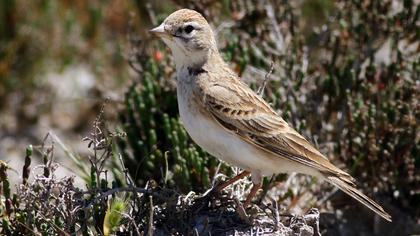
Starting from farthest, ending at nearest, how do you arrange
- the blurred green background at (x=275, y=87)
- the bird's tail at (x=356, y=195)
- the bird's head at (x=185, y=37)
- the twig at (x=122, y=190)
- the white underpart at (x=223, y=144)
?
the blurred green background at (x=275, y=87) < the bird's head at (x=185, y=37) < the bird's tail at (x=356, y=195) < the white underpart at (x=223, y=144) < the twig at (x=122, y=190)

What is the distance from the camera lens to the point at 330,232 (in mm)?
5770

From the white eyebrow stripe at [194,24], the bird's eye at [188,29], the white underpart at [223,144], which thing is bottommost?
the white underpart at [223,144]

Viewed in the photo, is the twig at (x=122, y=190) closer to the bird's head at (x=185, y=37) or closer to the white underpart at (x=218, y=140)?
the white underpart at (x=218, y=140)

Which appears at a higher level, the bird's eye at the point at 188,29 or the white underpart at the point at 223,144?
the bird's eye at the point at 188,29

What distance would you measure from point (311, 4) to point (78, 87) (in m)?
2.57

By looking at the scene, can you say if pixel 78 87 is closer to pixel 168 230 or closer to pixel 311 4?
pixel 311 4

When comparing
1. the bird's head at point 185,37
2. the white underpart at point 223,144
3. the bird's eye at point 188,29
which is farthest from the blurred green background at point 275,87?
the bird's eye at point 188,29

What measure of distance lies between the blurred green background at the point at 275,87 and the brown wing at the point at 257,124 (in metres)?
0.51

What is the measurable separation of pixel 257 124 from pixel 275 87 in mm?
1606

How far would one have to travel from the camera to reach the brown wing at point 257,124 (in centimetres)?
461

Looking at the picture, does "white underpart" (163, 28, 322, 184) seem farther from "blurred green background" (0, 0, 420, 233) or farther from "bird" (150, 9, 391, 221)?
"blurred green background" (0, 0, 420, 233)

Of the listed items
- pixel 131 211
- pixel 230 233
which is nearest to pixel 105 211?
pixel 131 211

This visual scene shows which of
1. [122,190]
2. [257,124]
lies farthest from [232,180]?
[122,190]

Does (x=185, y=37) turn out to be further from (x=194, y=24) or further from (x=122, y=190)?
(x=122, y=190)
